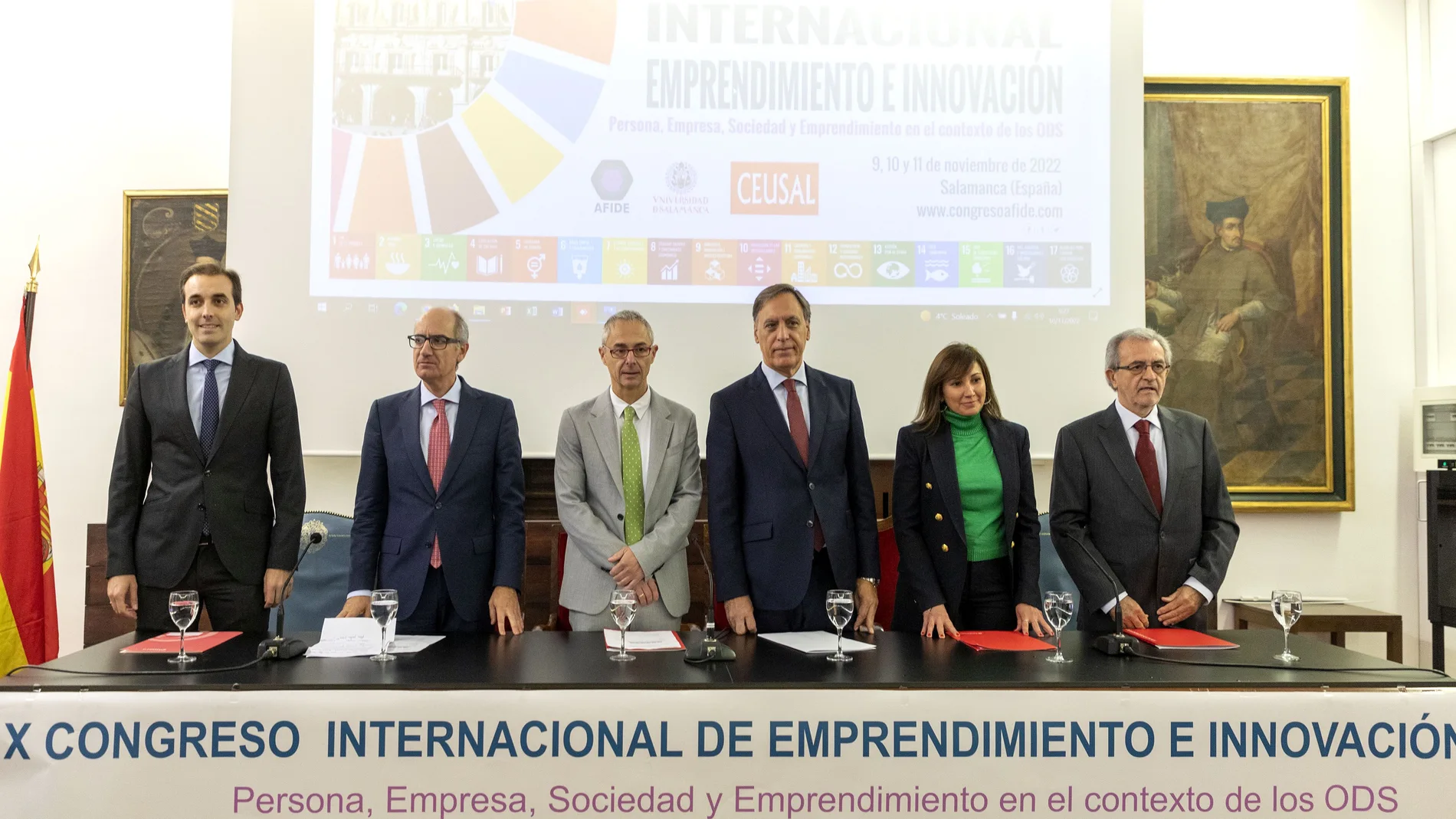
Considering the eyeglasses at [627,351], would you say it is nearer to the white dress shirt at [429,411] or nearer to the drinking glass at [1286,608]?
the white dress shirt at [429,411]

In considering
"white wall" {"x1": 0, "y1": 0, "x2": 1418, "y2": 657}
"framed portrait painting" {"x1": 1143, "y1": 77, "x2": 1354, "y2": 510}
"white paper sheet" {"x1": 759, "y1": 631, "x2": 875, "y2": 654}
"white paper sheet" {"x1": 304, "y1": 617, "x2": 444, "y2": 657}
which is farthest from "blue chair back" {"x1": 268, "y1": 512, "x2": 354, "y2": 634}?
"framed portrait painting" {"x1": 1143, "y1": 77, "x2": 1354, "y2": 510}

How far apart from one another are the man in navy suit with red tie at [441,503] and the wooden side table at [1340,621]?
3264 millimetres

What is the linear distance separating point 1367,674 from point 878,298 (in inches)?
92.9

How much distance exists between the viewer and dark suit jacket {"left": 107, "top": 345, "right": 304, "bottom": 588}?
9.05ft

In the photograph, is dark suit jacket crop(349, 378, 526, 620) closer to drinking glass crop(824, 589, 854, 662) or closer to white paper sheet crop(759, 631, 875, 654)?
white paper sheet crop(759, 631, 875, 654)

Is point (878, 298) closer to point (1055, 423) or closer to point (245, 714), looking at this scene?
point (1055, 423)

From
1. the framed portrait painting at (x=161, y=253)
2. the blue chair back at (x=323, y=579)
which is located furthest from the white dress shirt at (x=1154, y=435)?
the framed portrait painting at (x=161, y=253)

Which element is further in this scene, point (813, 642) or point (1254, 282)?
point (1254, 282)

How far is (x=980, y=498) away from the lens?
9.11 feet

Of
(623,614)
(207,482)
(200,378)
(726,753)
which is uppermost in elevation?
(200,378)

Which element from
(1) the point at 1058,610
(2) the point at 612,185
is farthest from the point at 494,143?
(1) the point at 1058,610

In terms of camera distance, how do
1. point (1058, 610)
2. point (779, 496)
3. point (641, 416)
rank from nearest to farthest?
point (1058, 610)
point (779, 496)
point (641, 416)

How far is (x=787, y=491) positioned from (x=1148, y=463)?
1137 millimetres

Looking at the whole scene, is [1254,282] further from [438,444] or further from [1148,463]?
[438,444]
